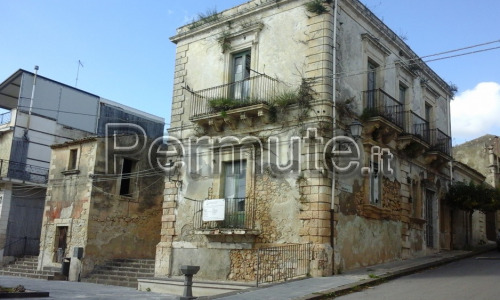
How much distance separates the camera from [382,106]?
15.9 metres

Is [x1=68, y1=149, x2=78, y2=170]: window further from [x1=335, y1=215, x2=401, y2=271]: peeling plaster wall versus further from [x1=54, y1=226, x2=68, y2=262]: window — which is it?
[x1=335, y1=215, x2=401, y2=271]: peeling plaster wall

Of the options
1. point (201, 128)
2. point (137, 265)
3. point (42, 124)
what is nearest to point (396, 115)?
point (201, 128)

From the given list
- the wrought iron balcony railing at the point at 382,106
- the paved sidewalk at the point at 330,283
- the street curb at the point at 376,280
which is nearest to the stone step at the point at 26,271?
the paved sidewalk at the point at 330,283

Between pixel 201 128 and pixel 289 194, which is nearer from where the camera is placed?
pixel 289 194

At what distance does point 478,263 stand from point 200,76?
11.0 metres

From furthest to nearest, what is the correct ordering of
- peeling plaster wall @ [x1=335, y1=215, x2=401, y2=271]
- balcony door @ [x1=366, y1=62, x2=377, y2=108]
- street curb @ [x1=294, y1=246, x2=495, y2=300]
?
balcony door @ [x1=366, y1=62, x2=377, y2=108] < peeling plaster wall @ [x1=335, y1=215, x2=401, y2=271] < street curb @ [x1=294, y1=246, x2=495, y2=300]

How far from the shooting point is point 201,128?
16.2 metres

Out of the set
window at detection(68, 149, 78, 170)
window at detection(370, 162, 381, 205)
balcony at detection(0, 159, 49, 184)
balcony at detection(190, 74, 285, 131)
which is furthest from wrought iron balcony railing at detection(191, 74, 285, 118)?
balcony at detection(0, 159, 49, 184)

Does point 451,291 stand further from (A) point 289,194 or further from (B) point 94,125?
(B) point 94,125

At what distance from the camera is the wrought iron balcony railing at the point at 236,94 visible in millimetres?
14852

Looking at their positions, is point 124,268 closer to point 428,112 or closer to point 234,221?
point 234,221

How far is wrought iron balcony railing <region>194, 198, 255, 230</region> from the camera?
1434 cm

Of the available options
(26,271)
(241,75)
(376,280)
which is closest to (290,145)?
(241,75)

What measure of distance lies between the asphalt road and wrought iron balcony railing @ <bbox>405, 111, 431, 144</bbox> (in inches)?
207
